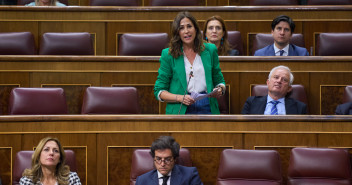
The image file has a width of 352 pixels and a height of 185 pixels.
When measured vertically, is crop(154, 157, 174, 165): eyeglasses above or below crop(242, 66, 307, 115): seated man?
below

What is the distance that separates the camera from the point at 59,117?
1.43 meters

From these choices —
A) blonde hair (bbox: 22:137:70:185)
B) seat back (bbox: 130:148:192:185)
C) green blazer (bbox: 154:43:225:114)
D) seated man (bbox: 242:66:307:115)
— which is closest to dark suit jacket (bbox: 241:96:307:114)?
seated man (bbox: 242:66:307:115)

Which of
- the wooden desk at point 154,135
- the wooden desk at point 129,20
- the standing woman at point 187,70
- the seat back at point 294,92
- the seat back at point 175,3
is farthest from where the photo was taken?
the seat back at point 175,3

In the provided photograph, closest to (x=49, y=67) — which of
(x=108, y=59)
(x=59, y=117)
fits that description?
(x=108, y=59)

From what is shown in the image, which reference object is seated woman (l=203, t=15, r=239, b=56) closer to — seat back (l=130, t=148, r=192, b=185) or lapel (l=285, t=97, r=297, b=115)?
lapel (l=285, t=97, r=297, b=115)

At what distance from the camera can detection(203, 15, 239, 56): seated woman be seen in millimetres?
1881

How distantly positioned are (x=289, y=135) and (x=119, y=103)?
0.47 metres

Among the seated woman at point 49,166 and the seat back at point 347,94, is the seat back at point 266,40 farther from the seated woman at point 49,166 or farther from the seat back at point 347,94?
the seated woman at point 49,166

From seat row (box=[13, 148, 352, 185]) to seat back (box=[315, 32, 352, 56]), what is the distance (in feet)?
2.22

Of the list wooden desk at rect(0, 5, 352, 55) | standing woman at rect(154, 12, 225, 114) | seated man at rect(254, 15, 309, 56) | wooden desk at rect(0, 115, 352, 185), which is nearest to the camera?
wooden desk at rect(0, 115, 352, 185)

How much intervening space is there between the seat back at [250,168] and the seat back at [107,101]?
1.31 ft

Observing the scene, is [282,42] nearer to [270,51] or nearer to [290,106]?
[270,51]

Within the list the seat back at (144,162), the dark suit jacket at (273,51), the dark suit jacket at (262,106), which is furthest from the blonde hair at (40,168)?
the dark suit jacket at (273,51)

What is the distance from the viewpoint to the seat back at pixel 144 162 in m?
1.35
